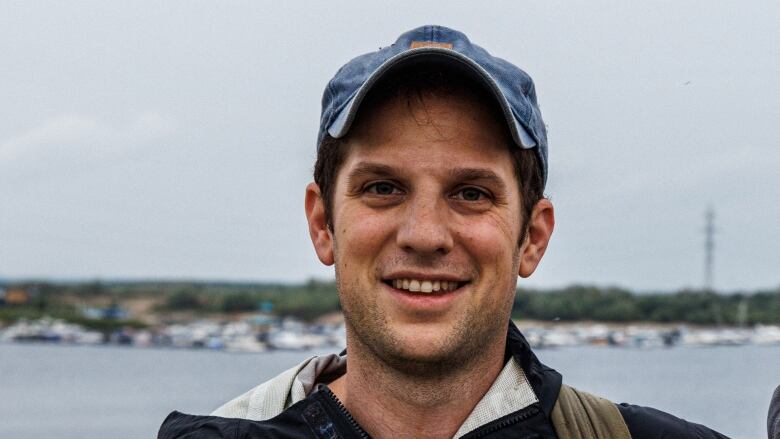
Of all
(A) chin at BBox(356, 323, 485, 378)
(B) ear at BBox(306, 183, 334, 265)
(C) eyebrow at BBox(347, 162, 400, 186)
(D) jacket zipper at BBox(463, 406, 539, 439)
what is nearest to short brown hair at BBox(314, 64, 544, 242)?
(C) eyebrow at BBox(347, 162, 400, 186)

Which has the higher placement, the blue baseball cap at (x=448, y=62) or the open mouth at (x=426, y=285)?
the blue baseball cap at (x=448, y=62)

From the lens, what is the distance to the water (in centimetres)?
5444

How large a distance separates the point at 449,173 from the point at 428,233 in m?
0.18

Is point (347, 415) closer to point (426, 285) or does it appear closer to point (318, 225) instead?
point (426, 285)

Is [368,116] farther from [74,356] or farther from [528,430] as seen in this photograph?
[74,356]

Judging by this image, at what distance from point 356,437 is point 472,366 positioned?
378 millimetres

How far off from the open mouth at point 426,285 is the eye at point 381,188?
25 cm

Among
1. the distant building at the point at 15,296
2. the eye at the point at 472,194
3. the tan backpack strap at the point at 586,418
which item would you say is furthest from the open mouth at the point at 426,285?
the distant building at the point at 15,296

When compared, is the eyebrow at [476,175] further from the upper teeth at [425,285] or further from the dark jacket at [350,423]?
the dark jacket at [350,423]

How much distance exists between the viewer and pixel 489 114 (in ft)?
10.2

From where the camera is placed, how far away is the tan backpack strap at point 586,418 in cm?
306

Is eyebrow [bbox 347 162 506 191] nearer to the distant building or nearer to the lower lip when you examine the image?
the lower lip

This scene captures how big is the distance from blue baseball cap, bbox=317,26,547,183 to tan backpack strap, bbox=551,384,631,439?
656mm

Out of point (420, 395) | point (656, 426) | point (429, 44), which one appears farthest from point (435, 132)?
point (656, 426)
